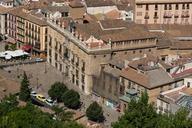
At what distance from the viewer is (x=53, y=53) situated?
257 ft

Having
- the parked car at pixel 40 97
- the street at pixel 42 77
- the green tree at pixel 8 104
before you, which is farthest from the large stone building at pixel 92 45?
the green tree at pixel 8 104

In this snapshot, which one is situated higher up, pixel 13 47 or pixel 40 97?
pixel 13 47

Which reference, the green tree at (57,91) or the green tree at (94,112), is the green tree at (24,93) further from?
the green tree at (94,112)

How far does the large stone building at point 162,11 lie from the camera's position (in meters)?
83.2

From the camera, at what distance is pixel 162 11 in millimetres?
83812

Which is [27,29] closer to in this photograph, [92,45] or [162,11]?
[162,11]

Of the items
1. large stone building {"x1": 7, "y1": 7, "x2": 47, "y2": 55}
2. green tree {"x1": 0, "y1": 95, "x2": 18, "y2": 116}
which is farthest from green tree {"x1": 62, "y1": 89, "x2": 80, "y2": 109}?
A: large stone building {"x1": 7, "y1": 7, "x2": 47, "y2": 55}

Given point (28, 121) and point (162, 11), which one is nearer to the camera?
point (28, 121)

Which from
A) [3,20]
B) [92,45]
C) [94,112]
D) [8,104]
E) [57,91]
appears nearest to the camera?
[8,104]

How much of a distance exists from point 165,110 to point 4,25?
36214mm

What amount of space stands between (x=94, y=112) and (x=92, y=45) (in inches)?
366

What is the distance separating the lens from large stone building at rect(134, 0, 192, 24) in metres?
83.2

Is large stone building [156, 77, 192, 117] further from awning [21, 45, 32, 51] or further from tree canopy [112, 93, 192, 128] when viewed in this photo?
awning [21, 45, 32, 51]

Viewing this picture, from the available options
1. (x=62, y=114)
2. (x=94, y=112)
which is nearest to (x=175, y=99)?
(x=94, y=112)
